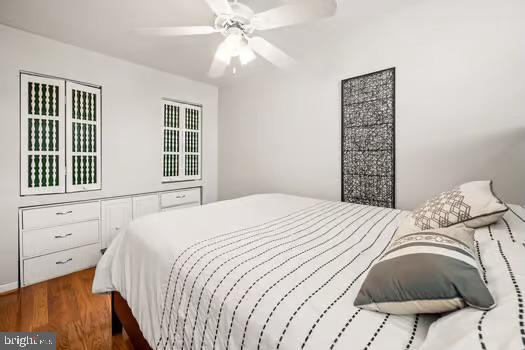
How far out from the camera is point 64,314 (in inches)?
72.7

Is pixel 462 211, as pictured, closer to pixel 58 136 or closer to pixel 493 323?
pixel 493 323

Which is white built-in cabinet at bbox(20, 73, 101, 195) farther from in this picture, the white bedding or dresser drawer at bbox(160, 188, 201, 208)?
the white bedding

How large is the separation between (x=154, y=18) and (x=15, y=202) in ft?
7.15

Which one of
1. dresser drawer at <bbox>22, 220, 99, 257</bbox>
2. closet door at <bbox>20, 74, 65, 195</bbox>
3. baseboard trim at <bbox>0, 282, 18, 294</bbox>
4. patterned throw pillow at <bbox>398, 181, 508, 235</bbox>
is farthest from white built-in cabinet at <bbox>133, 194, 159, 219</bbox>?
patterned throw pillow at <bbox>398, 181, 508, 235</bbox>

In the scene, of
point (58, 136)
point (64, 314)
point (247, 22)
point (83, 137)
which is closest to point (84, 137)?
point (83, 137)

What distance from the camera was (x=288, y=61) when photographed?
1.87 m

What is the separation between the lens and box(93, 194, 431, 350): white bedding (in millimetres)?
602

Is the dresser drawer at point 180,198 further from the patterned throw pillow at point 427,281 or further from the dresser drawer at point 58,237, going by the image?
the patterned throw pillow at point 427,281

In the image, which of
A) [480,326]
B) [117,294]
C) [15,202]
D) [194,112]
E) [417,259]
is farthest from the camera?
[194,112]

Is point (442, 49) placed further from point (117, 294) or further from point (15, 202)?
point (15, 202)

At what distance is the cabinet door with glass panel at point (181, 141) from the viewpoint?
3379 millimetres

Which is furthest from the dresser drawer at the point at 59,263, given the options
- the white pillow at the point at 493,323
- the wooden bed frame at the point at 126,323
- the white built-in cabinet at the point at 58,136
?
the white pillow at the point at 493,323

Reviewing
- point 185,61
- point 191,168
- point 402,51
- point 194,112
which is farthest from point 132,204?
point 402,51

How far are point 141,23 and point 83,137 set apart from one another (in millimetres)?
1439
